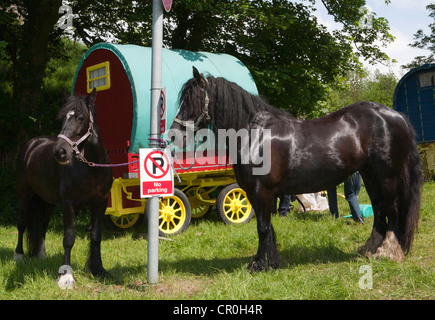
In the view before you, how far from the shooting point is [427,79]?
42.4ft

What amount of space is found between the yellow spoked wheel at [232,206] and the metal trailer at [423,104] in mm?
7828

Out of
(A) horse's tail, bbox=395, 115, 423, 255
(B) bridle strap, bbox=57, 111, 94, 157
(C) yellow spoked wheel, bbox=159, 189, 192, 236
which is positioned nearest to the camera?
(B) bridle strap, bbox=57, 111, 94, 157

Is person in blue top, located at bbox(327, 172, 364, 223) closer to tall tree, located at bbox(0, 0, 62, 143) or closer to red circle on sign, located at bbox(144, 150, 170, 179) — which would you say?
red circle on sign, located at bbox(144, 150, 170, 179)

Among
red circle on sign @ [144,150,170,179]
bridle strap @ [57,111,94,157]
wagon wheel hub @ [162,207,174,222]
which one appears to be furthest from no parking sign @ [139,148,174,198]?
wagon wheel hub @ [162,207,174,222]

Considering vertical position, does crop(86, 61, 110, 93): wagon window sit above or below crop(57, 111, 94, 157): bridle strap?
above

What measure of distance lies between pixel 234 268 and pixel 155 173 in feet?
5.29

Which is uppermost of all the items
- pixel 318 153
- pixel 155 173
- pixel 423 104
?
pixel 423 104

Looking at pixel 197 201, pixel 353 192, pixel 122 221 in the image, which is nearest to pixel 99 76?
pixel 122 221

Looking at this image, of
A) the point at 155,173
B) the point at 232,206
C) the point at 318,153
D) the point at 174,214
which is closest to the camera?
the point at 155,173

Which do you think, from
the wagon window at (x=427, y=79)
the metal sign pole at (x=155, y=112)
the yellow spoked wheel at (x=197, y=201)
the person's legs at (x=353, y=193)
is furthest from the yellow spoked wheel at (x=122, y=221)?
the wagon window at (x=427, y=79)

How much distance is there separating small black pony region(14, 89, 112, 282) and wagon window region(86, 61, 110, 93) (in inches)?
87.1

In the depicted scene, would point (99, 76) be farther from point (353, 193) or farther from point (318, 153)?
point (353, 193)

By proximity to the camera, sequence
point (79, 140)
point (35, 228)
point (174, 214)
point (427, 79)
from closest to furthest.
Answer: point (79, 140)
point (35, 228)
point (174, 214)
point (427, 79)

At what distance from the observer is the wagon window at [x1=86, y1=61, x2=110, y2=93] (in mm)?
6930
